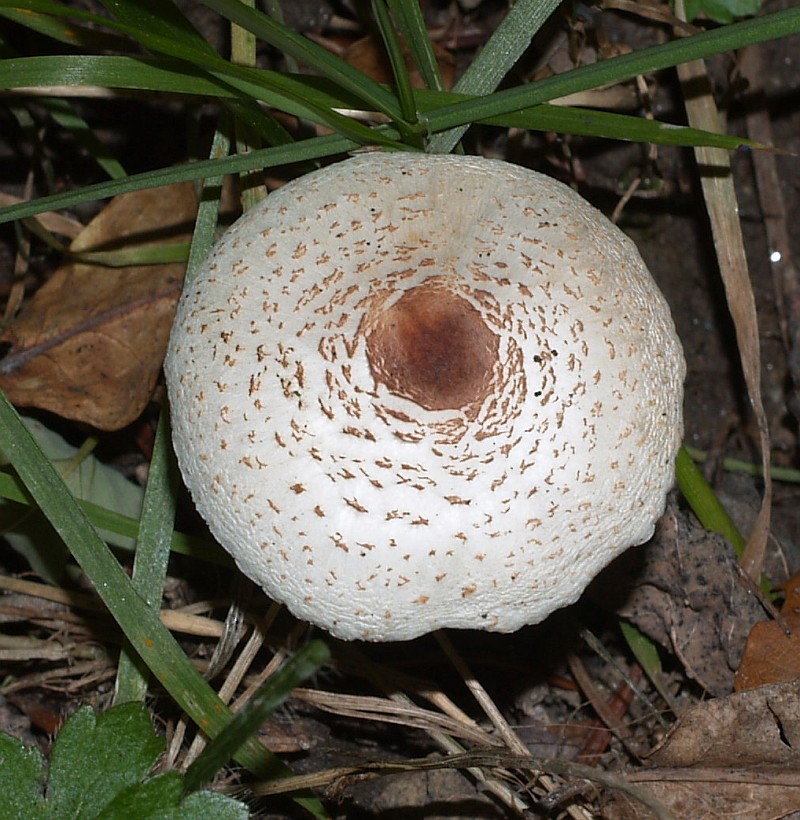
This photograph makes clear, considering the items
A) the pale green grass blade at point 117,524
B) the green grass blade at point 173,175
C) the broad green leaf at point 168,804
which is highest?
the green grass blade at point 173,175

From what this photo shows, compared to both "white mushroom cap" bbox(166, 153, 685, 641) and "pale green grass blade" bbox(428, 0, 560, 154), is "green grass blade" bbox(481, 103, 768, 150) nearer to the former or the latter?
"pale green grass blade" bbox(428, 0, 560, 154)

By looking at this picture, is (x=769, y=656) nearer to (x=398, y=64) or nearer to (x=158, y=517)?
(x=158, y=517)

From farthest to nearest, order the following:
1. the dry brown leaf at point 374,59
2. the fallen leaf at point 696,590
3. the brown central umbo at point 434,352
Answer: the dry brown leaf at point 374,59 < the fallen leaf at point 696,590 < the brown central umbo at point 434,352

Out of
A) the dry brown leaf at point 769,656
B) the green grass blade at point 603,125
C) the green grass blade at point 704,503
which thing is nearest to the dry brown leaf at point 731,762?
the dry brown leaf at point 769,656

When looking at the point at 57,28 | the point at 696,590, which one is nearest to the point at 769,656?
the point at 696,590

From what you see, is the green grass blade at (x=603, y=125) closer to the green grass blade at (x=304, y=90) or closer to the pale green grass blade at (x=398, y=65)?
the green grass blade at (x=304, y=90)

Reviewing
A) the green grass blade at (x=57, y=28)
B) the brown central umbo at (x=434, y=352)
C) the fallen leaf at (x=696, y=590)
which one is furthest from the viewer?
the fallen leaf at (x=696, y=590)

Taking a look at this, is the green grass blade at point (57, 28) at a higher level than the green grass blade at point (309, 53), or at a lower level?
higher
